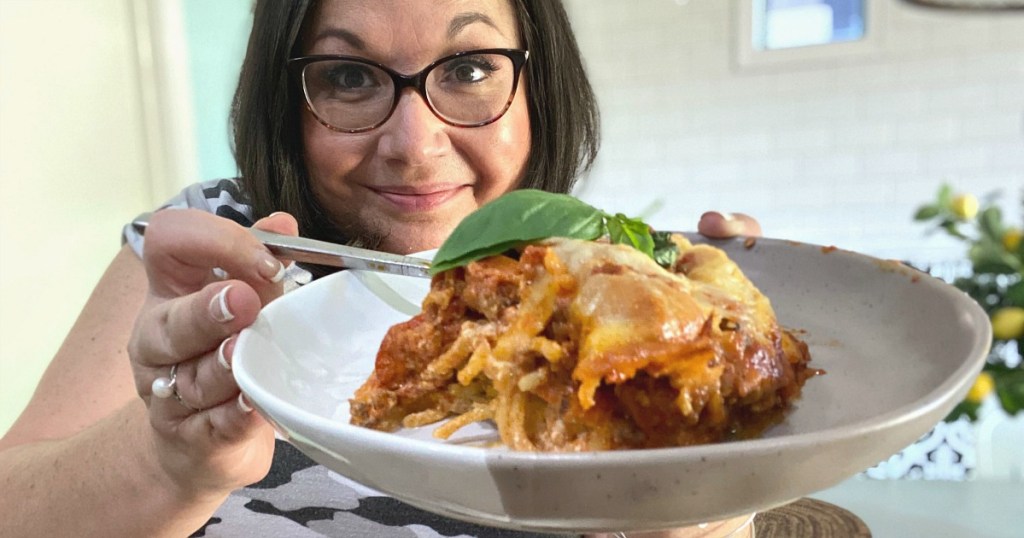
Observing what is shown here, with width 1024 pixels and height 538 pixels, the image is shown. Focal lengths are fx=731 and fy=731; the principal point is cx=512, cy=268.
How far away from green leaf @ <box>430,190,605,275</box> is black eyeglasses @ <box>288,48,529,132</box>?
68cm

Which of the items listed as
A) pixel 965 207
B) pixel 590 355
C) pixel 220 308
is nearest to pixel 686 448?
pixel 590 355

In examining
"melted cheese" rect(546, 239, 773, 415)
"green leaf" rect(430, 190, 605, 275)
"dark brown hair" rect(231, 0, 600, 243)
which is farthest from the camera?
"dark brown hair" rect(231, 0, 600, 243)

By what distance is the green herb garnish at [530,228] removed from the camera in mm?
595

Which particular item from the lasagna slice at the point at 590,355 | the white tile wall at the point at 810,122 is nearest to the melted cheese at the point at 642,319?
the lasagna slice at the point at 590,355

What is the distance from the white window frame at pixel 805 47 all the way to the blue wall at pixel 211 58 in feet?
7.23

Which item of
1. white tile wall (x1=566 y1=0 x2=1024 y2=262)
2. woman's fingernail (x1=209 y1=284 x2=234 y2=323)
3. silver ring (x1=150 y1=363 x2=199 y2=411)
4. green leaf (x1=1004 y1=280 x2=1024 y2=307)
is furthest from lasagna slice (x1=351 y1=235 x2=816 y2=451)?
white tile wall (x1=566 y1=0 x2=1024 y2=262)

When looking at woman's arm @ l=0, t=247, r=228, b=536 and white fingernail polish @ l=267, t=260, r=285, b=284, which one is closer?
white fingernail polish @ l=267, t=260, r=285, b=284

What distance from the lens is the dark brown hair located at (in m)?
1.31

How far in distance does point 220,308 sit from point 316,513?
555 millimetres

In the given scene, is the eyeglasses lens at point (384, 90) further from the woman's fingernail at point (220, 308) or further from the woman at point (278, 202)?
the woman's fingernail at point (220, 308)

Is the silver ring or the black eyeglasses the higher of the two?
the black eyeglasses

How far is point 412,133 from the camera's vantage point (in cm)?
120

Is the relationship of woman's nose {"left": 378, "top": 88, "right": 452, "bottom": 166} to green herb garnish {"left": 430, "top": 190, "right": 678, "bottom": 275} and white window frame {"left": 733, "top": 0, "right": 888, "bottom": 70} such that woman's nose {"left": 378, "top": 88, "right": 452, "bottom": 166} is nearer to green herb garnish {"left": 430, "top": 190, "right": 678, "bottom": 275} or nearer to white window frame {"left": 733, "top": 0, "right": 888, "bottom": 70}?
green herb garnish {"left": 430, "top": 190, "right": 678, "bottom": 275}

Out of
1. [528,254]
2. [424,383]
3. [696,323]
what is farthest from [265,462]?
[696,323]
